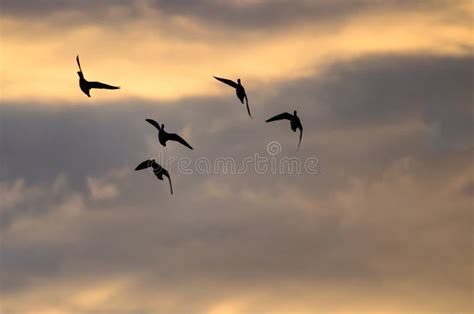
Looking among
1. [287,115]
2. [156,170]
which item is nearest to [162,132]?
[156,170]

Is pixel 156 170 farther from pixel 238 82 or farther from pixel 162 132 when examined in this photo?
pixel 238 82

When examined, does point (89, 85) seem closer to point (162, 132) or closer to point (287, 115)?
point (162, 132)

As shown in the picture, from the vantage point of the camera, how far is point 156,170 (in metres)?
111

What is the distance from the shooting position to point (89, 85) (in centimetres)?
10150

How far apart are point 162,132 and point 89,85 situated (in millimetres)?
9493

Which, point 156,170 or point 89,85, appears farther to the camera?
point 156,170

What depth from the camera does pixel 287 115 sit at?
111250 mm

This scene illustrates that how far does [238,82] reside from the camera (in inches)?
4117

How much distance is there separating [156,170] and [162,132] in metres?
7.85

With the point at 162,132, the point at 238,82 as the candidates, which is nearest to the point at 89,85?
the point at 162,132

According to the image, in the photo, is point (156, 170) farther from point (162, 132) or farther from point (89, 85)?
point (89, 85)

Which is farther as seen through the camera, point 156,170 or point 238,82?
point 156,170

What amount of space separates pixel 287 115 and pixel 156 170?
1643cm

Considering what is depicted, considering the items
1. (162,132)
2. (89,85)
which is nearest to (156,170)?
(162,132)
